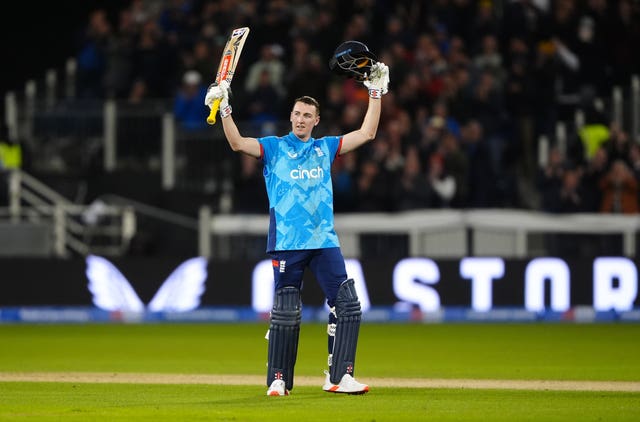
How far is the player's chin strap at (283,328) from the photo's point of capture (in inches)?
419

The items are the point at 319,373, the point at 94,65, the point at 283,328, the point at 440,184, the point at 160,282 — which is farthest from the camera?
the point at 94,65

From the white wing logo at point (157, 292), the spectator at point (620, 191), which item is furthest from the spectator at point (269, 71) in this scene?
the spectator at point (620, 191)

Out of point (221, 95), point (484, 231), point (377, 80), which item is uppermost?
point (377, 80)

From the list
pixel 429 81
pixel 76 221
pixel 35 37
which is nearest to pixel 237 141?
pixel 76 221

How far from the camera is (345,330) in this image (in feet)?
35.0

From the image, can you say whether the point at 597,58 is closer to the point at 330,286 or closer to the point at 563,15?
the point at 563,15

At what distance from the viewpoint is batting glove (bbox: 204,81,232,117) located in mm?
10375

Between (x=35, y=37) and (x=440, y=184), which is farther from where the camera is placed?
(x=35, y=37)

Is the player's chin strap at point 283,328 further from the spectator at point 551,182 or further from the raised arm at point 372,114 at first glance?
the spectator at point 551,182

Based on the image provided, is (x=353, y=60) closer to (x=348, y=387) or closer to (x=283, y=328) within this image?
(x=283, y=328)

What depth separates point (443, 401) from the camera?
1054 centimetres

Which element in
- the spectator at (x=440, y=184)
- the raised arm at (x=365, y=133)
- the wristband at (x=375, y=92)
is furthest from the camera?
the spectator at (x=440, y=184)

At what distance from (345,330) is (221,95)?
1986 mm

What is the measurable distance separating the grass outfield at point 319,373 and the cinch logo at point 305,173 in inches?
65.3
